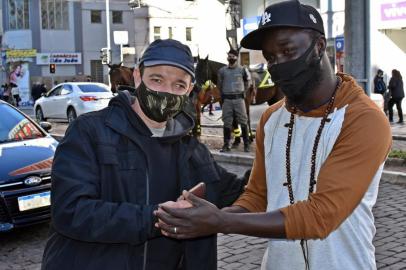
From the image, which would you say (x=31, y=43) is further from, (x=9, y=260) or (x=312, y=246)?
(x=312, y=246)

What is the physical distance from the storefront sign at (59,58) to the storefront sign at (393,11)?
1256 inches

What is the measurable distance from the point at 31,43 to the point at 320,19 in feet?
152

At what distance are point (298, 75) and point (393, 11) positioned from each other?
18823 millimetres

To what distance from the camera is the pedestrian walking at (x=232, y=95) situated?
11.6 meters

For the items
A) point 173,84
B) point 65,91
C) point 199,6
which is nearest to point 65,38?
point 199,6

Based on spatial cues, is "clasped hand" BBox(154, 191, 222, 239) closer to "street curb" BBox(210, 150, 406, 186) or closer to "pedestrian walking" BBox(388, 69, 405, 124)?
"street curb" BBox(210, 150, 406, 186)

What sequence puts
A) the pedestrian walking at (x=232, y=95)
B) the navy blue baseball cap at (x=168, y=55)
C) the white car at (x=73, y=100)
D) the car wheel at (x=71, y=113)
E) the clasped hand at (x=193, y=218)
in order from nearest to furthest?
the clasped hand at (x=193, y=218), the navy blue baseball cap at (x=168, y=55), the pedestrian walking at (x=232, y=95), the white car at (x=73, y=100), the car wheel at (x=71, y=113)

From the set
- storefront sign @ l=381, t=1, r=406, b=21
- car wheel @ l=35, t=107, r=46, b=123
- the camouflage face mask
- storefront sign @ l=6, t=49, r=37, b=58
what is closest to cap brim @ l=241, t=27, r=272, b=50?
the camouflage face mask

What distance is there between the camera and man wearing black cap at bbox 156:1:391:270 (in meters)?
1.84

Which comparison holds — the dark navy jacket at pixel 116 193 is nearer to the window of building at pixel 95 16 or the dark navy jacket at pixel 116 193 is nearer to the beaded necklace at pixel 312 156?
the beaded necklace at pixel 312 156

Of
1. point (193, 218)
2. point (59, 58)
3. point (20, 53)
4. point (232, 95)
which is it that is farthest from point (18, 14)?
point (193, 218)

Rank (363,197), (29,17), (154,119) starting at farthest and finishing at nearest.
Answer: (29,17), (154,119), (363,197)

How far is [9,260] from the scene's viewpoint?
5832 millimetres

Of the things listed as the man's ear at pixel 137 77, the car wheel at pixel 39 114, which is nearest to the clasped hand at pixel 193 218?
the man's ear at pixel 137 77
